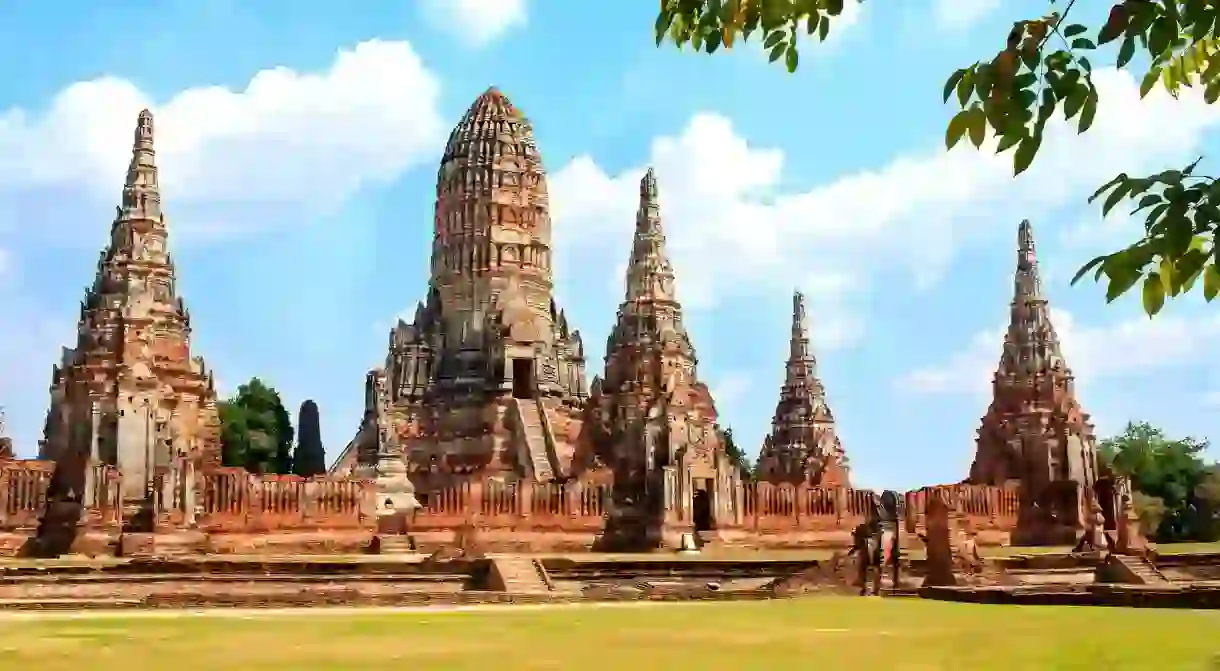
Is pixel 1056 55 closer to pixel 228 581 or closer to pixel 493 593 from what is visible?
pixel 493 593

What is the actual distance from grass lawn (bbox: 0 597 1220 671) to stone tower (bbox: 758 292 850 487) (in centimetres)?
4750

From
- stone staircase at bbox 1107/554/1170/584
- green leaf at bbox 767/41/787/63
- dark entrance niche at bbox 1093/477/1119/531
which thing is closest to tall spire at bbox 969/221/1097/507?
dark entrance niche at bbox 1093/477/1119/531

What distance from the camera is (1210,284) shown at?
180 inches

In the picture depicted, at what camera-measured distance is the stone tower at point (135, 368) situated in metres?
36.3

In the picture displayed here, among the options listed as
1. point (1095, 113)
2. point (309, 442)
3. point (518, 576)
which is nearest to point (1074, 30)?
point (1095, 113)

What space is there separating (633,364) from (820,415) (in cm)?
1642

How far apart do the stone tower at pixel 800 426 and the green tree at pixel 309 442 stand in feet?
70.9

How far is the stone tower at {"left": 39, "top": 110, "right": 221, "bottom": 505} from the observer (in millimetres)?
36281

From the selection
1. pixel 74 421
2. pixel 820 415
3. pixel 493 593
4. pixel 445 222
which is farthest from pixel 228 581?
pixel 820 415

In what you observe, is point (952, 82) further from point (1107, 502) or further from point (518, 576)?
point (1107, 502)

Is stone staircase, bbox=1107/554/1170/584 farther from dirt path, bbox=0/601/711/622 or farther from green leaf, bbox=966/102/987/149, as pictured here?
green leaf, bbox=966/102/987/149

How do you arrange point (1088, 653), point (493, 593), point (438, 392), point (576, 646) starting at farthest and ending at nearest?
point (438, 392) < point (493, 593) < point (576, 646) < point (1088, 653)

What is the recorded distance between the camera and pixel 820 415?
65062 mm

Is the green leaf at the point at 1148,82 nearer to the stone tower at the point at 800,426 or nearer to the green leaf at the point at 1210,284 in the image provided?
the green leaf at the point at 1210,284
